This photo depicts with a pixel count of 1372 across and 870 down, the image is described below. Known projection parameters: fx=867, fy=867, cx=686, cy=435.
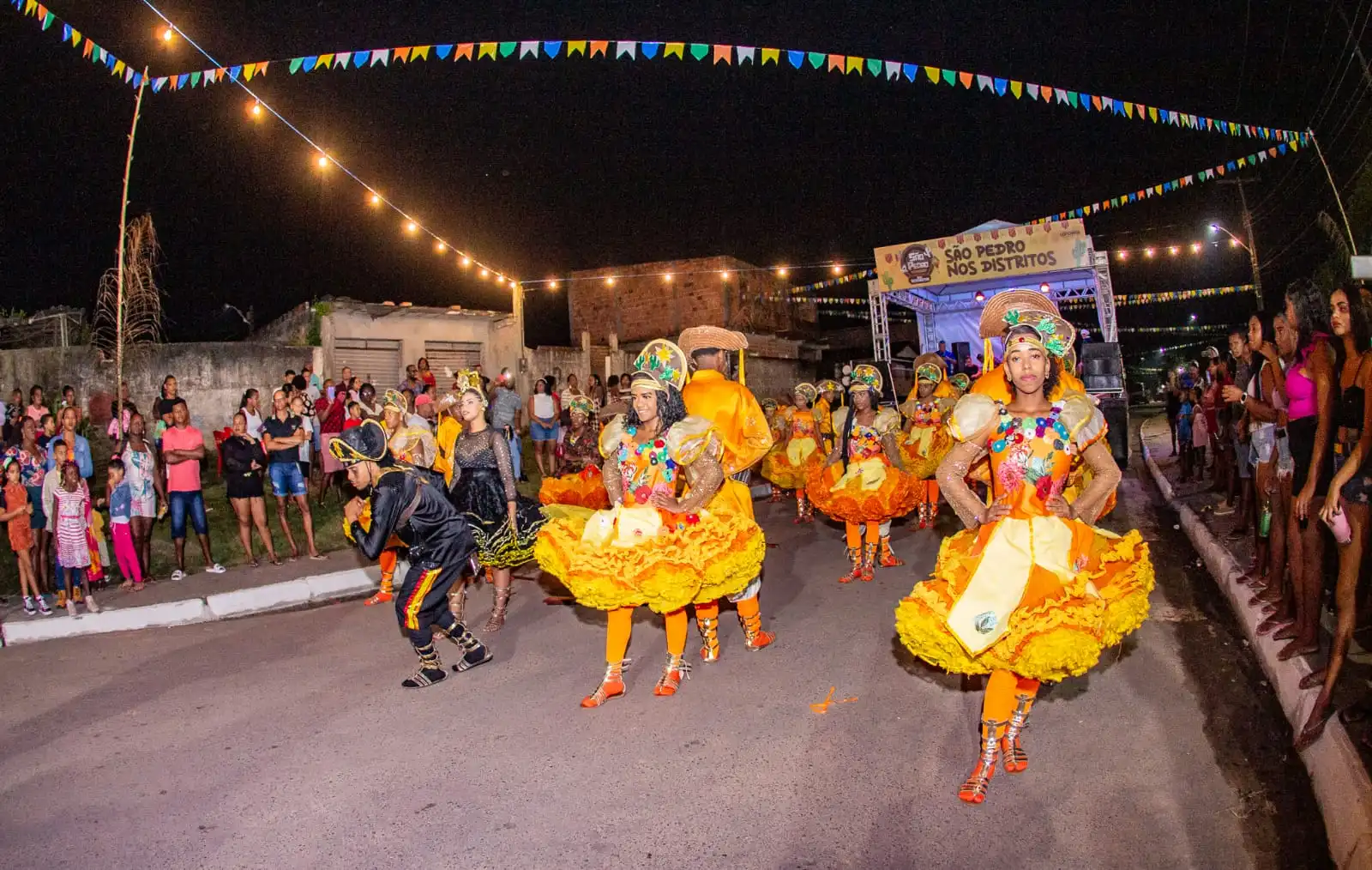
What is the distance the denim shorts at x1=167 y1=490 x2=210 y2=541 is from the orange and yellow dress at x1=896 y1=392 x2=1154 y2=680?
9.06 m

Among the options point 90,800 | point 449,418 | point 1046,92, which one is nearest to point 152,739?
point 90,800

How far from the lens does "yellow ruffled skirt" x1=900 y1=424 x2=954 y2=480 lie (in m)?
11.9

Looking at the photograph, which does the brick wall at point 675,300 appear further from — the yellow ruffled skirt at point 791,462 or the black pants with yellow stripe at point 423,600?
the black pants with yellow stripe at point 423,600

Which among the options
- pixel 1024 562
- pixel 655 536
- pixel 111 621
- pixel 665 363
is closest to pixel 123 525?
pixel 111 621

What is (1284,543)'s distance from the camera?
6.19 meters

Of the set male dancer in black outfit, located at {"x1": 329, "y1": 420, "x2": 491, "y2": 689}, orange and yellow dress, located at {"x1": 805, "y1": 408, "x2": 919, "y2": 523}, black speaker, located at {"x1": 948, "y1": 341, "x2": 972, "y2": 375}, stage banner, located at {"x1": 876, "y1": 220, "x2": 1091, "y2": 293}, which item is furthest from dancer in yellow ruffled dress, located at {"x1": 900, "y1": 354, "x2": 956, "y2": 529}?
black speaker, located at {"x1": 948, "y1": 341, "x2": 972, "y2": 375}

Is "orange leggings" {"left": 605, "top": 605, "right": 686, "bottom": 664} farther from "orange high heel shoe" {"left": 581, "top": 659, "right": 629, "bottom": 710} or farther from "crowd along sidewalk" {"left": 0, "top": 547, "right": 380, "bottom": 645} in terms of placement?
"crowd along sidewalk" {"left": 0, "top": 547, "right": 380, "bottom": 645}

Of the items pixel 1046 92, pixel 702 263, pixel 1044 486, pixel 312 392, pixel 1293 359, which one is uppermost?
pixel 702 263

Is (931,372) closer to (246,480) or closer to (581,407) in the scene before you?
(581,407)

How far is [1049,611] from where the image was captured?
386 cm

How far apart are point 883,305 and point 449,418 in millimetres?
15451

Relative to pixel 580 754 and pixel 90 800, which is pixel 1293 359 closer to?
pixel 580 754

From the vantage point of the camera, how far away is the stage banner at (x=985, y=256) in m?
19.9

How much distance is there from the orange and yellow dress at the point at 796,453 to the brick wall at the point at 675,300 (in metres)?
17.6
